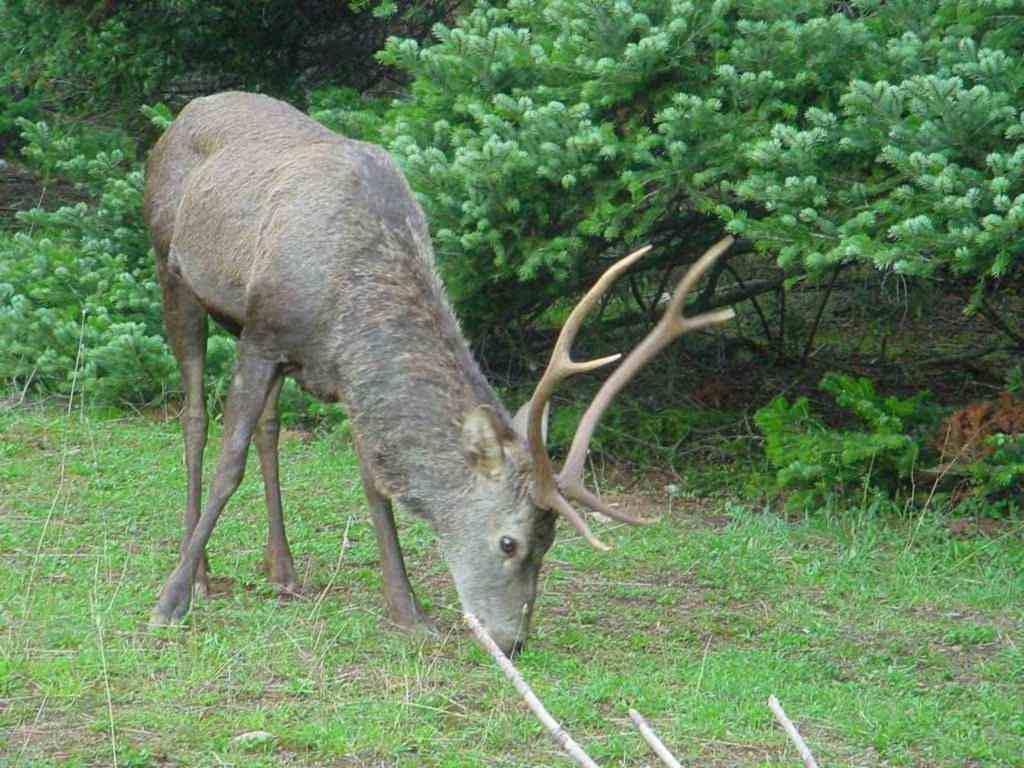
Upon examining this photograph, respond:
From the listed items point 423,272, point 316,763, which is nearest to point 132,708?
point 316,763

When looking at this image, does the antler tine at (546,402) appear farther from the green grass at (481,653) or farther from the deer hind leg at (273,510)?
the deer hind leg at (273,510)

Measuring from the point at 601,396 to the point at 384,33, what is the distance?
7.29m

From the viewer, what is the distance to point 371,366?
638 cm

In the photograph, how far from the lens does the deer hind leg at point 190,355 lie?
23.7 feet

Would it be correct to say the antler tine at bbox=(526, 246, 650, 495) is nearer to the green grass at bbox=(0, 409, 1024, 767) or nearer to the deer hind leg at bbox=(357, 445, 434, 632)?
the green grass at bbox=(0, 409, 1024, 767)

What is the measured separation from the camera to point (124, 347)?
10.1 m

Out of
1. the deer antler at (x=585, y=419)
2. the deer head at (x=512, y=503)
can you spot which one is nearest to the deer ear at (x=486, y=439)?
the deer head at (x=512, y=503)

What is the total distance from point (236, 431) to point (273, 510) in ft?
2.06

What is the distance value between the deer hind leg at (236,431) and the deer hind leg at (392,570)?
1.55ft

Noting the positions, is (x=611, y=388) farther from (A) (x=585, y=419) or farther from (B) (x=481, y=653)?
(B) (x=481, y=653)

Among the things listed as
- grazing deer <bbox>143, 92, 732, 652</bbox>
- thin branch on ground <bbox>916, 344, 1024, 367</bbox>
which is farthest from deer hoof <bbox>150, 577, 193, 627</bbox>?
thin branch on ground <bbox>916, 344, 1024, 367</bbox>

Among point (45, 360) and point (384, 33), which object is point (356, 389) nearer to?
point (45, 360)

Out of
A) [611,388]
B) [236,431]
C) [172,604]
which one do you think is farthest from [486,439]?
[172,604]

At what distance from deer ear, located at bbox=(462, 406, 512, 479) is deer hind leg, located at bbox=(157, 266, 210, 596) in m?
1.61
